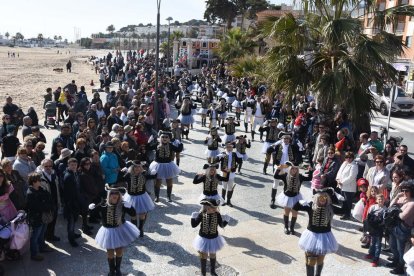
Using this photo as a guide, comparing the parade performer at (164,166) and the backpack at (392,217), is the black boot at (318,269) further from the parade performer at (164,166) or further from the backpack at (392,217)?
the parade performer at (164,166)

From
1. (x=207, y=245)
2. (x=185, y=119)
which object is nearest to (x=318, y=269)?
(x=207, y=245)

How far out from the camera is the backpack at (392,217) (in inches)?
316

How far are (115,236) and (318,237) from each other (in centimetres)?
358

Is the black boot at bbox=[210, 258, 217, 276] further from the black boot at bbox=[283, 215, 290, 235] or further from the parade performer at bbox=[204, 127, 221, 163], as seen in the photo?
the parade performer at bbox=[204, 127, 221, 163]

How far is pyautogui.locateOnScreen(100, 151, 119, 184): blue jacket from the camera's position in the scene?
10.3 meters

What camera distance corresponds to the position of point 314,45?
1359cm

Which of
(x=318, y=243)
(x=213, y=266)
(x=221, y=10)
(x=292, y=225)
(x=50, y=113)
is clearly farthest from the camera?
(x=221, y=10)

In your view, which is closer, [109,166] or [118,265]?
[118,265]

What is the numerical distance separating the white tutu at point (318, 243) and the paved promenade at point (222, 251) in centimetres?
82

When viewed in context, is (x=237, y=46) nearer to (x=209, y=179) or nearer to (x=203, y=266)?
(x=209, y=179)

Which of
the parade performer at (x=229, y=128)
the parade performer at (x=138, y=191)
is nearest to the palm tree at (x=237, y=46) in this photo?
the parade performer at (x=229, y=128)

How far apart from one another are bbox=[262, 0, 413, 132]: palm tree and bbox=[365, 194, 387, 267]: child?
14.8ft

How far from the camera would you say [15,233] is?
7.76 meters

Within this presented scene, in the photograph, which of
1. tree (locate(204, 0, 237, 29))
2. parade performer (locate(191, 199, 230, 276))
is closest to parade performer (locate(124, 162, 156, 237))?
parade performer (locate(191, 199, 230, 276))
